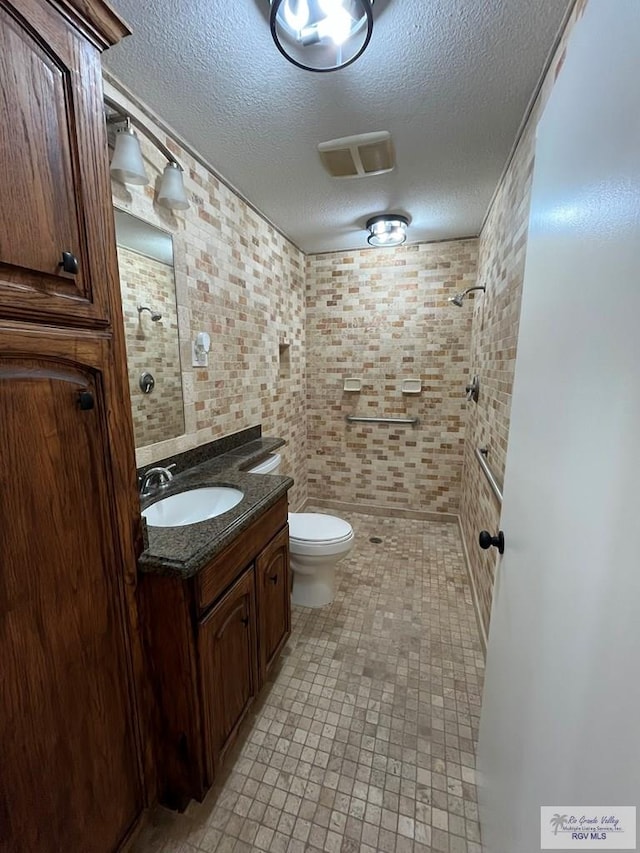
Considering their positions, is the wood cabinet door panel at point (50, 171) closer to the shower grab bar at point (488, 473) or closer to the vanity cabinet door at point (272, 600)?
the vanity cabinet door at point (272, 600)

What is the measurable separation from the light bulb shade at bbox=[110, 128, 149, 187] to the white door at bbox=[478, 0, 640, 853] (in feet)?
4.25

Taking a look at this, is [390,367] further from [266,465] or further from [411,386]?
[266,465]

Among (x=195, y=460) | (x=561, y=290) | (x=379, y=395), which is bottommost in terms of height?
(x=195, y=460)

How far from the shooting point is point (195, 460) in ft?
5.87

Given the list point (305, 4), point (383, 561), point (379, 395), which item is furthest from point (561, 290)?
point (379, 395)

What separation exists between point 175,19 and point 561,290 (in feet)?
4.56

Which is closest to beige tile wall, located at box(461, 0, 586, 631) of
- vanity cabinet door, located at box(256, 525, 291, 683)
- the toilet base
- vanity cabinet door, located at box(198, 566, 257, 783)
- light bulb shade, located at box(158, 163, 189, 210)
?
the toilet base

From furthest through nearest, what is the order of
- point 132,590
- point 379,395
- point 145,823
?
point 379,395 → point 145,823 → point 132,590

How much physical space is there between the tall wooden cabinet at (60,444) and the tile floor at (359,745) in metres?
0.40

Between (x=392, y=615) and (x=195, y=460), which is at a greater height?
(x=195, y=460)

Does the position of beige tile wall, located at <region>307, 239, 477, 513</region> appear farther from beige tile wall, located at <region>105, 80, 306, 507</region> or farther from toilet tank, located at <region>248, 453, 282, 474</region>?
toilet tank, located at <region>248, 453, 282, 474</region>

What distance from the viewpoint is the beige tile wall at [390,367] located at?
9.39ft

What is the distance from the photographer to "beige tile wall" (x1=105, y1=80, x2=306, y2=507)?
1.57 meters

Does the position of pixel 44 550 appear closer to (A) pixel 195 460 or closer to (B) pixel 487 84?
(A) pixel 195 460
